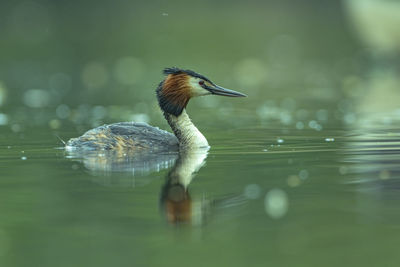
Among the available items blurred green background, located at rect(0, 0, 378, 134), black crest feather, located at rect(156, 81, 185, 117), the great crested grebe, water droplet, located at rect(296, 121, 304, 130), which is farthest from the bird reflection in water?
blurred green background, located at rect(0, 0, 378, 134)

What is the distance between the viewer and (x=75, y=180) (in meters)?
9.07

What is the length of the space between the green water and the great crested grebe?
0.78m

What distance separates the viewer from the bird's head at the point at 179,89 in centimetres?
1185

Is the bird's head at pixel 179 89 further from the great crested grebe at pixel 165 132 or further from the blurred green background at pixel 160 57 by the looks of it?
the blurred green background at pixel 160 57

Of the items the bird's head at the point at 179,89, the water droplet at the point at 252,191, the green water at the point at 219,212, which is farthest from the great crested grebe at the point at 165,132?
the water droplet at the point at 252,191

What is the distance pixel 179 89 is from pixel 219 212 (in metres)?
4.84

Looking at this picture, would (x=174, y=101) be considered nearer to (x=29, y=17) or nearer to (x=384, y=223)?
(x=384, y=223)

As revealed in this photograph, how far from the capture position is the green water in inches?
234

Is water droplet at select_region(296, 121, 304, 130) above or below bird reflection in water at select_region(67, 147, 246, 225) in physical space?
above

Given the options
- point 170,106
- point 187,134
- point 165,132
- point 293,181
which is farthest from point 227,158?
point 293,181

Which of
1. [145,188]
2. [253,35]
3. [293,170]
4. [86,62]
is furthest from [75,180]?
[253,35]

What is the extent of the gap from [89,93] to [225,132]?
8878mm

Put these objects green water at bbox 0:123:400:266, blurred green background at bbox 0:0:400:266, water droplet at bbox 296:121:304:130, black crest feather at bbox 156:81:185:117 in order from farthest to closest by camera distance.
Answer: water droplet at bbox 296:121:304:130
black crest feather at bbox 156:81:185:117
blurred green background at bbox 0:0:400:266
green water at bbox 0:123:400:266

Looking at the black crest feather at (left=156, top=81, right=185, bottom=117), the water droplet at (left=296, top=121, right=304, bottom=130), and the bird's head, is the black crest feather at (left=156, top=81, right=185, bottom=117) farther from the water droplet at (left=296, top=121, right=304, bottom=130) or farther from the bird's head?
the water droplet at (left=296, top=121, right=304, bottom=130)
